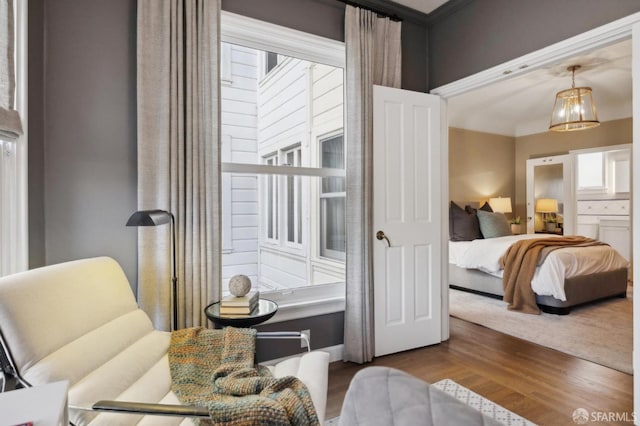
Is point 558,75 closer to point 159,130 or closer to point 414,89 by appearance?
point 414,89

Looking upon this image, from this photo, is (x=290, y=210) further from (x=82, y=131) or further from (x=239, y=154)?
(x=82, y=131)

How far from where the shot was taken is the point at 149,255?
2.07 m

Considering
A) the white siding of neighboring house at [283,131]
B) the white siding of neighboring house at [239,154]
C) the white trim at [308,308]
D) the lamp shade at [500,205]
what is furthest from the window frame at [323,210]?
the lamp shade at [500,205]

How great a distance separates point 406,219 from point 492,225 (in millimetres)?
3085

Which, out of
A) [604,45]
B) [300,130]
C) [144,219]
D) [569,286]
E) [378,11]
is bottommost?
[569,286]

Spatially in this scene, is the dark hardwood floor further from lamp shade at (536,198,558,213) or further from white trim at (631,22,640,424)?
lamp shade at (536,198,558,213)

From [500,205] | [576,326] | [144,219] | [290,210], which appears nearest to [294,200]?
[290,210]

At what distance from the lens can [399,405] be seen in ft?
2.36

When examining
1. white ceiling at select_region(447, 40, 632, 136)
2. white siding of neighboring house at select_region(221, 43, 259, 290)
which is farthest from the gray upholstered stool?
white ceiling at select_region(447, 40, 632, 136)

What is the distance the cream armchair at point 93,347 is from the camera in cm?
114

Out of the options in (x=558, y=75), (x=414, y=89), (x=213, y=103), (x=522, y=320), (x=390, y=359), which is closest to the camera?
(x=213, y=103)

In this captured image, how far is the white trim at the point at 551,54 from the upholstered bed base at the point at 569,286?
2486mm

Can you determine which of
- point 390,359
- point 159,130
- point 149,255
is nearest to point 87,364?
point 149,255

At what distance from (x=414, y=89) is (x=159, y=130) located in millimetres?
2159
